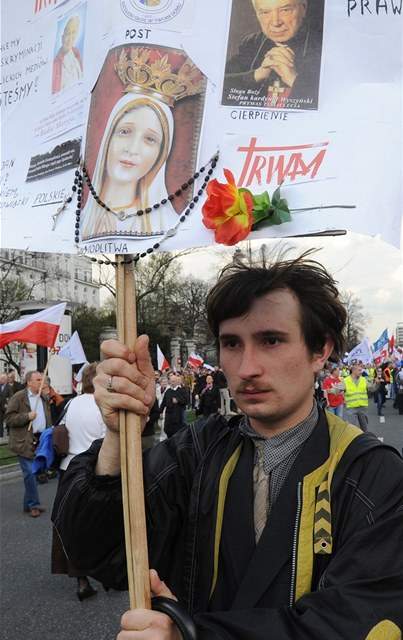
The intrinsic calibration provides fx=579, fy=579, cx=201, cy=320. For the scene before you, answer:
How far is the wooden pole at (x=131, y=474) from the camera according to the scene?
1320 millimetres

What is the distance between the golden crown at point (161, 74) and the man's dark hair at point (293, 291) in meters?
0.51

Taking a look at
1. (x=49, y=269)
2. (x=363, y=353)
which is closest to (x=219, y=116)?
(x=363, y=353)

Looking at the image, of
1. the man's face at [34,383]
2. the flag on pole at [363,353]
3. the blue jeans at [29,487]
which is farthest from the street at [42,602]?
the flag on pole at [363,353]

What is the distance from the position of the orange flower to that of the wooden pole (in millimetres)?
235

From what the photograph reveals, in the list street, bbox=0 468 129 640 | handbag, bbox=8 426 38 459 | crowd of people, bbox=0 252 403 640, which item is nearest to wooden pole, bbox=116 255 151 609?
crowd of people, bbox=0 252 403 640

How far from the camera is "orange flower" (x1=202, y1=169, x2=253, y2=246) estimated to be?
1378 millimetres

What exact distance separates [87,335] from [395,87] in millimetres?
45280

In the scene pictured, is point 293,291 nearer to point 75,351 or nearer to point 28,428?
point 28,428

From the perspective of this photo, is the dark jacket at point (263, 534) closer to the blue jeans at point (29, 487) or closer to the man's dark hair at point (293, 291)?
the man's dark hair at point (293, 291)

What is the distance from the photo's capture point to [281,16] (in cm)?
141

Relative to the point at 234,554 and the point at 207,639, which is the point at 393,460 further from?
the point at 207,639

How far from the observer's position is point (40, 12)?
1659mm

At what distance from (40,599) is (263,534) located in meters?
4.06

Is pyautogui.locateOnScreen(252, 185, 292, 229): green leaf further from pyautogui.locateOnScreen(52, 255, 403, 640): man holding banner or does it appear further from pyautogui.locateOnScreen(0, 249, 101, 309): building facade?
pyautogui.locateOnScreen(0, 249, 101, 309): building facade
